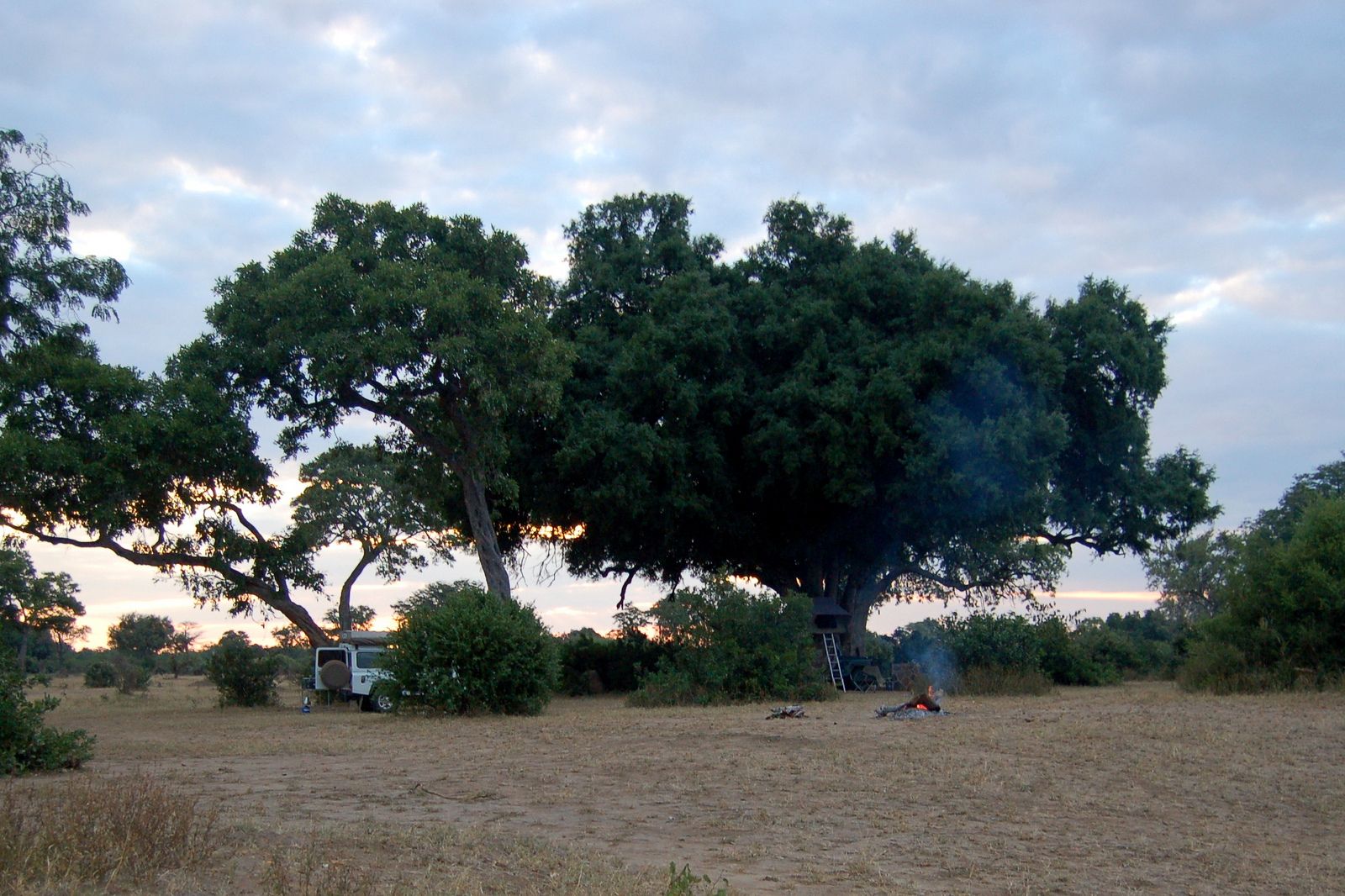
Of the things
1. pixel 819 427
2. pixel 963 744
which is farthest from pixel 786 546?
pixel 963 744

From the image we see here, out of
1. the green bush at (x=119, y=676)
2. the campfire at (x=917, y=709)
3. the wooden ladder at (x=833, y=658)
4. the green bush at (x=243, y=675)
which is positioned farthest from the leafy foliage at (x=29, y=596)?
the campfire at (x=917, y=709)

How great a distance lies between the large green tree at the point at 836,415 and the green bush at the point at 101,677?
2570 centimetres

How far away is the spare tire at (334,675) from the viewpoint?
2627 cm

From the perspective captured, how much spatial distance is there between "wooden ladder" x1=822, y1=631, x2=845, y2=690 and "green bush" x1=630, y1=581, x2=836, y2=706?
3905 mm

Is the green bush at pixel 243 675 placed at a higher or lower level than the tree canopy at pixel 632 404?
lower

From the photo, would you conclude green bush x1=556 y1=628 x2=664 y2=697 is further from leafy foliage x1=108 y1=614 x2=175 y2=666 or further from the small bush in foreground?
leafy foliage x1=108 y1=614 x2=175 y2=666

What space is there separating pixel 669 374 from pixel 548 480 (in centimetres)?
448

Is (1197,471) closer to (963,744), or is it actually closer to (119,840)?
(963,744)

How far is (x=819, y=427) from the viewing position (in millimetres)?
28219

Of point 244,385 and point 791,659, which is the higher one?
point 244,385

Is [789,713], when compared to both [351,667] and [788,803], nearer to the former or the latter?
[788,803]

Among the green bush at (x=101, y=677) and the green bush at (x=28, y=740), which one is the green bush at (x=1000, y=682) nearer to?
the green bush at (x=28, y=740)

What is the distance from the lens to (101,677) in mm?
48094

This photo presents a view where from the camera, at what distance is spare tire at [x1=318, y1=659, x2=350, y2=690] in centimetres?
2627
